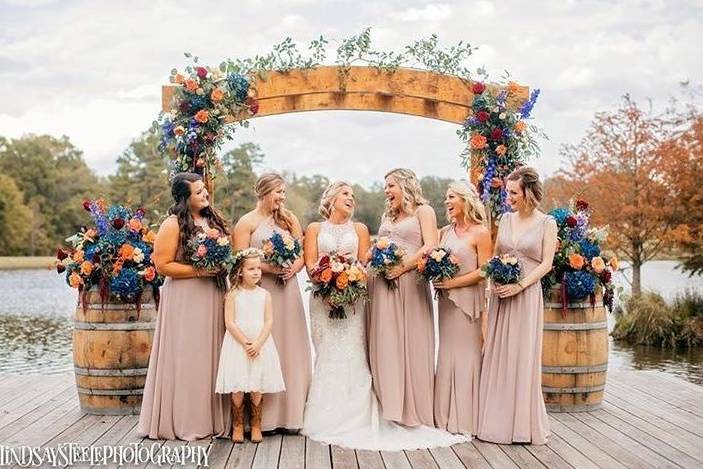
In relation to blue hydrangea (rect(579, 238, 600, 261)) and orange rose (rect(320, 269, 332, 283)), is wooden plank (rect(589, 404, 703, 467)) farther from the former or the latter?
orange rose (rect(320, 269, 332, 283))

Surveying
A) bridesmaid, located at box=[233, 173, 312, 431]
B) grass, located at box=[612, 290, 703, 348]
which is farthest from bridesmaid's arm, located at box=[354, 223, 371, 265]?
grass, located at box=[612, 290, 703, 348]

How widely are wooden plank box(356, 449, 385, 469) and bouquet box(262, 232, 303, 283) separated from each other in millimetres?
1494

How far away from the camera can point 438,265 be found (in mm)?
6258

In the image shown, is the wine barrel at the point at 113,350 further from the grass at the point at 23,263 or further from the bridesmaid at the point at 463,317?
the grass at the point at 23,263

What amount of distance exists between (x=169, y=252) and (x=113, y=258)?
1132 mm

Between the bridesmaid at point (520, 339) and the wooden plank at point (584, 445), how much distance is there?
24 centimetres

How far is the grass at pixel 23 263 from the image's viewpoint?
1727 inches

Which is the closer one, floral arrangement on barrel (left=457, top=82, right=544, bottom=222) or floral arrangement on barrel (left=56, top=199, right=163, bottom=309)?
floral arrangement on barrel (left=56, top=199, right=163, bottom=309)

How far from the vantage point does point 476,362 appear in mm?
6555

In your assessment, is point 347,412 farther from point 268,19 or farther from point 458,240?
point 268,19

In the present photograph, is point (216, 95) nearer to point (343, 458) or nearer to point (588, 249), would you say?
point (343, 458)

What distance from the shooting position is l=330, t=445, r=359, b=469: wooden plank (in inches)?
223

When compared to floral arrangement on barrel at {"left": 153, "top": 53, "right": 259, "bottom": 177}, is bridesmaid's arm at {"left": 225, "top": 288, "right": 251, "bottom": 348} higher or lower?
lower

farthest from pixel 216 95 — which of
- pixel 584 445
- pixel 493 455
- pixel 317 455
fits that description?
pixel 584 445
